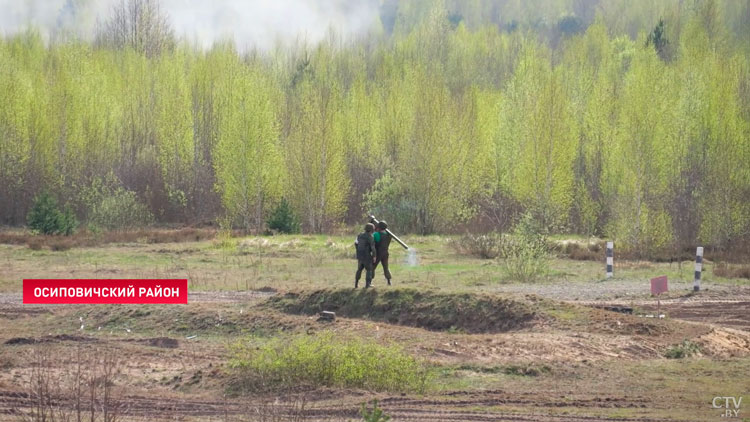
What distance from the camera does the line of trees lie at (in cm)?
3966

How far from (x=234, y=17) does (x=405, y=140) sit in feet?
240

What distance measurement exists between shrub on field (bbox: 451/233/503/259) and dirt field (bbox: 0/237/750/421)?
6.52 m

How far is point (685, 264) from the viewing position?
2833cm

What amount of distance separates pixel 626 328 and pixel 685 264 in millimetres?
14371

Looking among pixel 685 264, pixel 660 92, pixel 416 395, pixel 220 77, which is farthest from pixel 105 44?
pixel 416 395

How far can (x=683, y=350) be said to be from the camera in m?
14.1

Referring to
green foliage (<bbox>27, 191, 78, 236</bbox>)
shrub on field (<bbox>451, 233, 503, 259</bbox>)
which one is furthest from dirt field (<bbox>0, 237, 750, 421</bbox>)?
green foliage (<bbox>27, 191, 78, 236</bbox>)

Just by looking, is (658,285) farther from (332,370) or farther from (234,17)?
(234,17)

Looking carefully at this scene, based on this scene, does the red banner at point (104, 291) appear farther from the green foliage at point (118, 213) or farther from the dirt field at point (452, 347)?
the green foliage at point (118, 213)

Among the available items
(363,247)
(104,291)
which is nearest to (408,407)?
(363,247)

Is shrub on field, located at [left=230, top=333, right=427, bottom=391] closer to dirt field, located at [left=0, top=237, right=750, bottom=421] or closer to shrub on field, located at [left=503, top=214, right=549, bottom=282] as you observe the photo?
dirt field, located at [left=0, top=237, right=750, bottom=421]

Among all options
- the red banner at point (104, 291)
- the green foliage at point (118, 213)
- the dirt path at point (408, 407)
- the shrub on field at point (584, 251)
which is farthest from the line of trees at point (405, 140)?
the dirt path at point (408, 407)

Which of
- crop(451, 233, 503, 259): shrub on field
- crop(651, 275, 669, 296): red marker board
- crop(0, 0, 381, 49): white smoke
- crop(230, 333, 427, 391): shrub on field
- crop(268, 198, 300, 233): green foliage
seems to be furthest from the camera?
crop(0, 0, 381, 49): white smoke

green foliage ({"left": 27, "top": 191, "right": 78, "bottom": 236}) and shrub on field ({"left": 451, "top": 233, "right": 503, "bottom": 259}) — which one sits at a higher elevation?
A: green foliage ({"left": 27, "top": 191, "right": 78, "bottom": 236})
